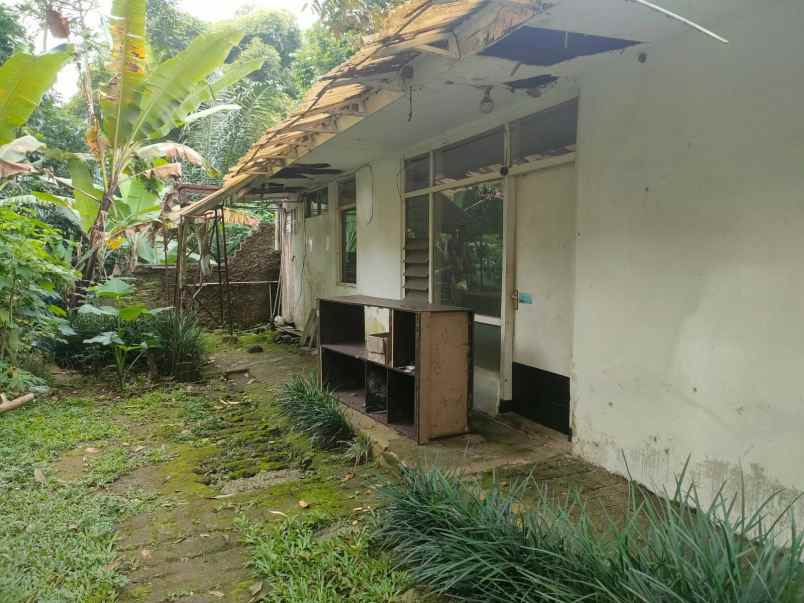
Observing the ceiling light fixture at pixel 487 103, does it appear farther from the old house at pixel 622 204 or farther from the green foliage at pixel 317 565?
the green foliage at pixel 317 565

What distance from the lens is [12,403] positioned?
5051mm

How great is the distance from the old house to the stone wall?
6.92m

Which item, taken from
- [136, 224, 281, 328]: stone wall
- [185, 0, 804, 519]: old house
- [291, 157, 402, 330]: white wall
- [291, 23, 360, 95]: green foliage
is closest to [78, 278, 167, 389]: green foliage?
[291, 157, 402, 330]: white wall

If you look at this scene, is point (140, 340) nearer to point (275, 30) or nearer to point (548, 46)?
point (548, 46)

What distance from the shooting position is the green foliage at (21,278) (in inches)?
204

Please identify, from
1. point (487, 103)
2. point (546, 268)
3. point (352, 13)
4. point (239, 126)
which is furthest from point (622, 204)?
point (239, 126)

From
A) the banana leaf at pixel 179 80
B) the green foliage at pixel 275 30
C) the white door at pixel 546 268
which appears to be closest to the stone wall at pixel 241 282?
the banana leaf at pixel 179 80

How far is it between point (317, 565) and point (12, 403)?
4.01 m

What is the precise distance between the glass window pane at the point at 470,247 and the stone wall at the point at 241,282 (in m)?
6.95

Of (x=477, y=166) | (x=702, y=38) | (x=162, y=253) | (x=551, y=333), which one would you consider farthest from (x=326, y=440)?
(x=162, y=253)

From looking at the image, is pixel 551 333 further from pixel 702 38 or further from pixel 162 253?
pixel 162 253

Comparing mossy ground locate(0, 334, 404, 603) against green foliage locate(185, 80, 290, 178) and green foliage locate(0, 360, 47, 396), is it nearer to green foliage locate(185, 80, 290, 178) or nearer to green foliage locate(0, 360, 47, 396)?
green foliage locate(0, 360, 47, 396)

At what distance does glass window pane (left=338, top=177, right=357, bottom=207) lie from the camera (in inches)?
322

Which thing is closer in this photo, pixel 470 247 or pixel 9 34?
pixel 470 247
